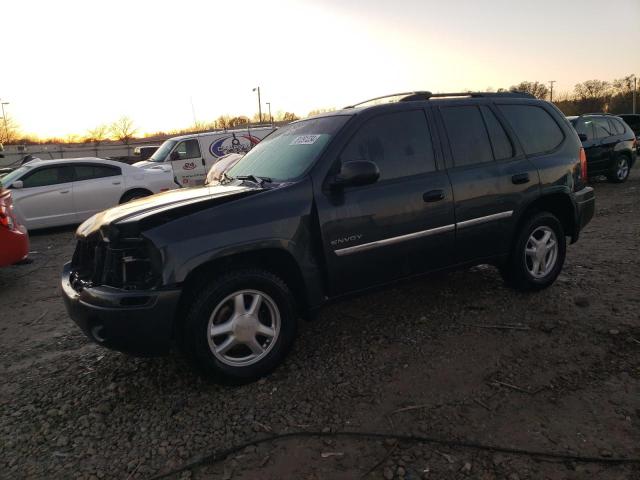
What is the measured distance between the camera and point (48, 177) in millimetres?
9234

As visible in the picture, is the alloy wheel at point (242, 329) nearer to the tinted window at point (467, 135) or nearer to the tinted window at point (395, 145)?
the tinted window at point (395, 145)

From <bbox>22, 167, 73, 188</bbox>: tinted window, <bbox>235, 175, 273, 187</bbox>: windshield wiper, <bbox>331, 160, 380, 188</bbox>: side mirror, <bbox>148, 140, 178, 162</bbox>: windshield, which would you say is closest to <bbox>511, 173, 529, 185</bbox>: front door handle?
<bbox>331, 160, 380, 188</bbox>: side mirror

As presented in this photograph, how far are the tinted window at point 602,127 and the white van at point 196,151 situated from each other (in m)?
9.27

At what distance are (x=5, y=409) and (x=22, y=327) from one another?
1.64 meters

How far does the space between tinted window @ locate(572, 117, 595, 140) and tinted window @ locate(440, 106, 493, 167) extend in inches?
354

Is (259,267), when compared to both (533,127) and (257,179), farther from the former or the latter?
(533,127)

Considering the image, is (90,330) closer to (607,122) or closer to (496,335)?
(496,335)

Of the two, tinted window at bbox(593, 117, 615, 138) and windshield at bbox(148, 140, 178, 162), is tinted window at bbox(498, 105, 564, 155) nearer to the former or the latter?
tinted window at bbox(593, 117, 615, 138)

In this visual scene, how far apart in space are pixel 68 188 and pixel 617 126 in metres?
13.4

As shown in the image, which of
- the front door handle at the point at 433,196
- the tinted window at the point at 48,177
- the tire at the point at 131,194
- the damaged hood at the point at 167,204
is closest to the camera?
the damaged hood at the point at 167,204

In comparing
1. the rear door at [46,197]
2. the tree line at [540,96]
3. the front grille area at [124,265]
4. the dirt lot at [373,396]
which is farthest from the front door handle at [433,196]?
the tree line at [540,96]

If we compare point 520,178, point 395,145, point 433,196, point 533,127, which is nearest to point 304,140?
point 395,145

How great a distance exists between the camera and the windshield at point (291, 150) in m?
3.47

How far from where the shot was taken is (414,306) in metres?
4.33
